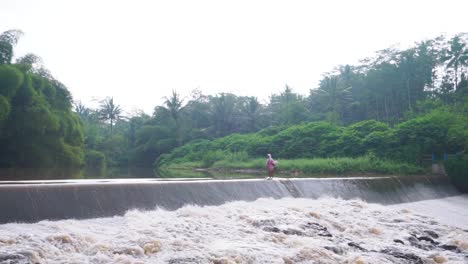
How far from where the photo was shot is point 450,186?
16.4 meters

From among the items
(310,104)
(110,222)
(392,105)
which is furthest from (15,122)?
(392,105)

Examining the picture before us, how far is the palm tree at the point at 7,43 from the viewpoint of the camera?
23.7m

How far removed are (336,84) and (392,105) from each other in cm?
543

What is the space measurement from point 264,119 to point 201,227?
38.0 m

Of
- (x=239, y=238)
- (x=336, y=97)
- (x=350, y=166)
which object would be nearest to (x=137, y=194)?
(x=239, y=238)

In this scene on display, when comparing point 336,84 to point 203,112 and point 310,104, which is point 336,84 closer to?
point 310,104

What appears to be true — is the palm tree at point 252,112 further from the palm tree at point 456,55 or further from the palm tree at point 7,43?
the palm tree at point 7,43

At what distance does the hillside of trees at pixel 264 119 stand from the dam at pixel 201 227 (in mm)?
14381

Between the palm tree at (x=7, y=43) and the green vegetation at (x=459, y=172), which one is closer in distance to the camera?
the green vegetation at (x=459, y=172)

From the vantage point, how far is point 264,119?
43625 mm

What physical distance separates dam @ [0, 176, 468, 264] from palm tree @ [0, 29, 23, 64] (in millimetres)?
19790

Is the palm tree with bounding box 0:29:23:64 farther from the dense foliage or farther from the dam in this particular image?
the dam

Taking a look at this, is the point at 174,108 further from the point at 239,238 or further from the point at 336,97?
the point at 239,238

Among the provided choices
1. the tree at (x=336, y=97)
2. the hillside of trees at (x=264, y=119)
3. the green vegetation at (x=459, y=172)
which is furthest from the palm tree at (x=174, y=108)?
the green vegetation at (x=459, y=172)
